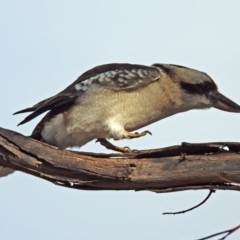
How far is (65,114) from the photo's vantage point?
3.09 meters

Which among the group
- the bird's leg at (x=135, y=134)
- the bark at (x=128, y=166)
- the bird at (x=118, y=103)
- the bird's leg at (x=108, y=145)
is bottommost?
the bark at (x=128, y=166)

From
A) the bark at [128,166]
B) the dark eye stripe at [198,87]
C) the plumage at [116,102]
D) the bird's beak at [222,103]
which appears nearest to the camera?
the bark at [128,166]

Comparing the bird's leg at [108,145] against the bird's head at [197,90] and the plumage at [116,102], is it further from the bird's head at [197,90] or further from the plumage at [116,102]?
the bird's head at [197,90]

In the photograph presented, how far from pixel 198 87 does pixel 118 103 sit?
1.87 ft

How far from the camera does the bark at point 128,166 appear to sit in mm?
2307

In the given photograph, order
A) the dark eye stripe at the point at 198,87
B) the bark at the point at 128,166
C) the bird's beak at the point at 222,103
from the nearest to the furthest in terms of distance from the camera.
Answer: the bark at the point at 128,166 → the bird's beak at the point at 222,103 → the dark eye stripe at the point at 198,87

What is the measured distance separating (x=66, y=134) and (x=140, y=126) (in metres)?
0.44

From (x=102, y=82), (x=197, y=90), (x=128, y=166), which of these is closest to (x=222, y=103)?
(x=197, y=90)

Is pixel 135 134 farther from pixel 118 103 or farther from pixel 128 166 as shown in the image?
pixel 128 166

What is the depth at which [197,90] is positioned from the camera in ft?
11.1

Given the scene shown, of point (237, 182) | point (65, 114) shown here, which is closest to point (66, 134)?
point (65, 114)

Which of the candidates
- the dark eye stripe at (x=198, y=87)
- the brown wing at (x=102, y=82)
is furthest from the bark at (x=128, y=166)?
the dark eye stripe at (x=198, y=87)

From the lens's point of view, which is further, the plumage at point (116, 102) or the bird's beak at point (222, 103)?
the bird's beak at point (222, 103)

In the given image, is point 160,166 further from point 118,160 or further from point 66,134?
point 66,134
